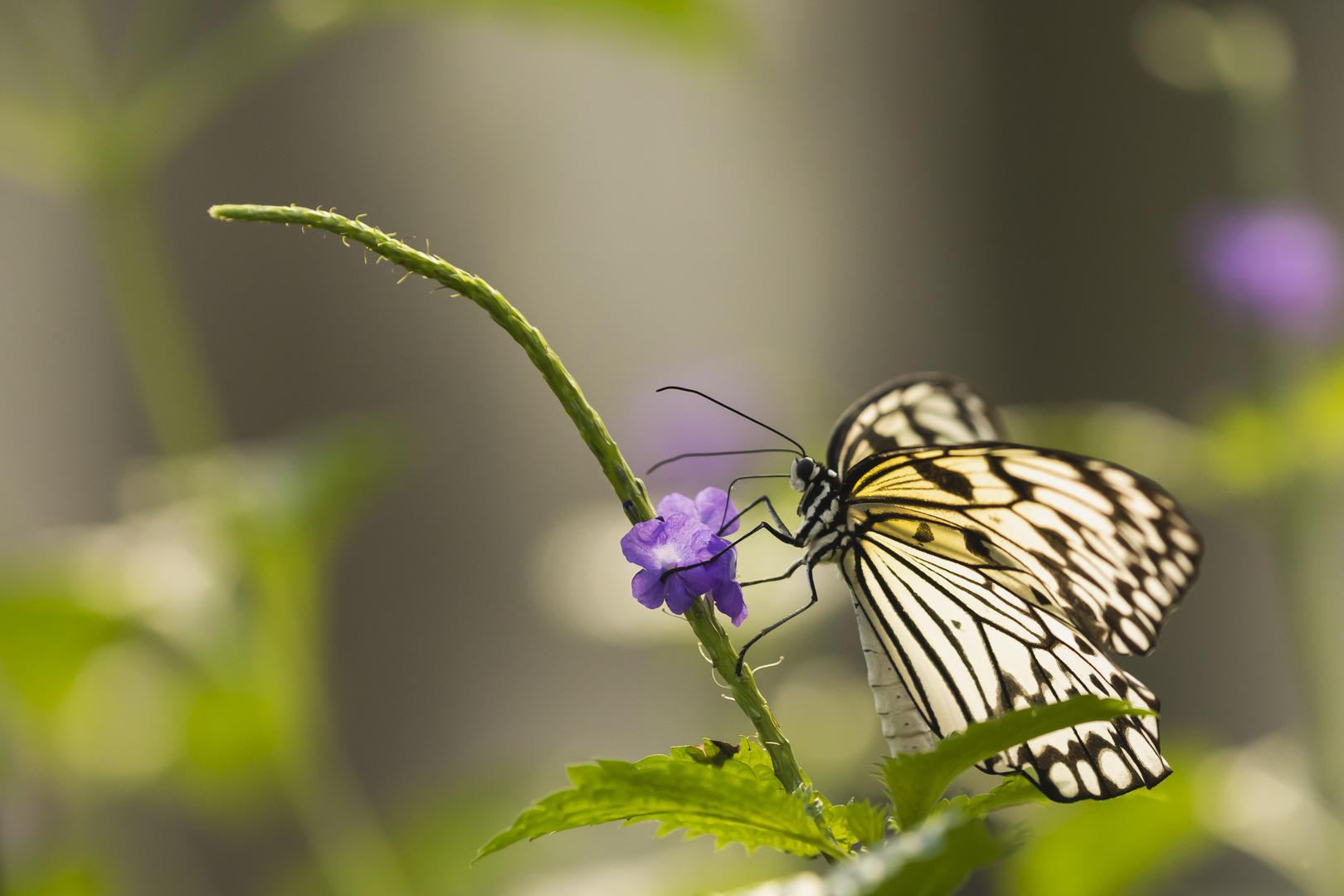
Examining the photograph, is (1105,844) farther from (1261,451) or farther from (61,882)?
(61,882)

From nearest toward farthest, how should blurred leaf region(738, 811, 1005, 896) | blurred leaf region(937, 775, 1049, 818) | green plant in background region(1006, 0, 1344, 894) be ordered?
blurred leaf region(738, 811, 1005, 896)
blurred leaf region(937, 775, 1049, 818)
green plant in background region(1006, 0, 1344, 894)

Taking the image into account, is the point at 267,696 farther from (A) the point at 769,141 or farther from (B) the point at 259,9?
(A) the point at 769,141

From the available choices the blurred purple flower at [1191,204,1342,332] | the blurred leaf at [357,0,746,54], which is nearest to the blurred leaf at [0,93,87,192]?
the blurred leaf at [357,0,746,54]

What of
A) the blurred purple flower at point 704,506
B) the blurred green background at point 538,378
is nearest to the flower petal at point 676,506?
the blurred purple flower at point 704,506

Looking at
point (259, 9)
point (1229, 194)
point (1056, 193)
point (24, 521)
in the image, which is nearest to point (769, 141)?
point (1056, 193)

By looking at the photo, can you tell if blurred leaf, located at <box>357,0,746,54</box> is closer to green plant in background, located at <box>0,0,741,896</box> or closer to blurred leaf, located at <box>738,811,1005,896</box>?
green plant in background, located at <box>0,0,741,896</box>

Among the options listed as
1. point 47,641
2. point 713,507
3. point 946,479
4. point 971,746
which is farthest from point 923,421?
point 47,641

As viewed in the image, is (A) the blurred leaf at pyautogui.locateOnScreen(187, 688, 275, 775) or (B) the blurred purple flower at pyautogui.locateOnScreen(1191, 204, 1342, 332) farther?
(B) the blurred purple flower at pyautogui.locateOnScreen(1191, 204, 1342, 332)
